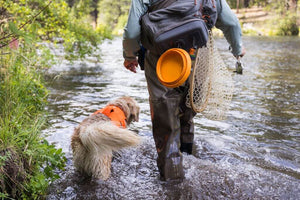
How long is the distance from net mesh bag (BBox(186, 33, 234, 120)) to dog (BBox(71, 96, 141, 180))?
721 millimetres

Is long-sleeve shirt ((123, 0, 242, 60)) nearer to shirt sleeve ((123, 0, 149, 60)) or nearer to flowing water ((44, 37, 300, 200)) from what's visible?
shirt sleeve ((123, 0, 149, 60))

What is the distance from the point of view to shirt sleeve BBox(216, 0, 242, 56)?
2768 millimetres

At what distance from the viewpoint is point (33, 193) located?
240cm

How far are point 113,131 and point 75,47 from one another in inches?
274

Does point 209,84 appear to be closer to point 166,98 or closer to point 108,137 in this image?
point 166,98

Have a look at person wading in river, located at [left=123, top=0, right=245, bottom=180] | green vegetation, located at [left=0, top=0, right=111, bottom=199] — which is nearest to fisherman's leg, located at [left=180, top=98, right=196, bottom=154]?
person wading in river, located at [left=123, top=0, right=245, bottom=180]

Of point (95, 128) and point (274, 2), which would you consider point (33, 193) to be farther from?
point (274, 2)

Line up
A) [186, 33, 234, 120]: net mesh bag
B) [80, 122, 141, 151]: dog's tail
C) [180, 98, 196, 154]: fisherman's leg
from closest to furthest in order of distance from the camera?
[80, 122, 141, 151]: dog's tail
[186, 33, 234, 120]: net mesh bag
[180, 98, 196, 154]: fisherman's leg

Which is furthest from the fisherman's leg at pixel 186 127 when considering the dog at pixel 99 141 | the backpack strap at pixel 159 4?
the backpack strap at pixel 159 4

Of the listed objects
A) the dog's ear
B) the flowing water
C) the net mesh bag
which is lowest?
the flowing water

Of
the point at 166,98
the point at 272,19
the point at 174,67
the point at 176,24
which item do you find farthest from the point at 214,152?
the point at 272,19

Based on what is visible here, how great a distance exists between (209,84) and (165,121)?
60 cm

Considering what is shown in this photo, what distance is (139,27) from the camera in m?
2.54

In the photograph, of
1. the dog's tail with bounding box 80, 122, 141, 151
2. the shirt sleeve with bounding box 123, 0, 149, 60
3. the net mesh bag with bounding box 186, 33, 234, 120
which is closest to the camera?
the shirt sleeve with bounding box 123, 0, 149, 60
